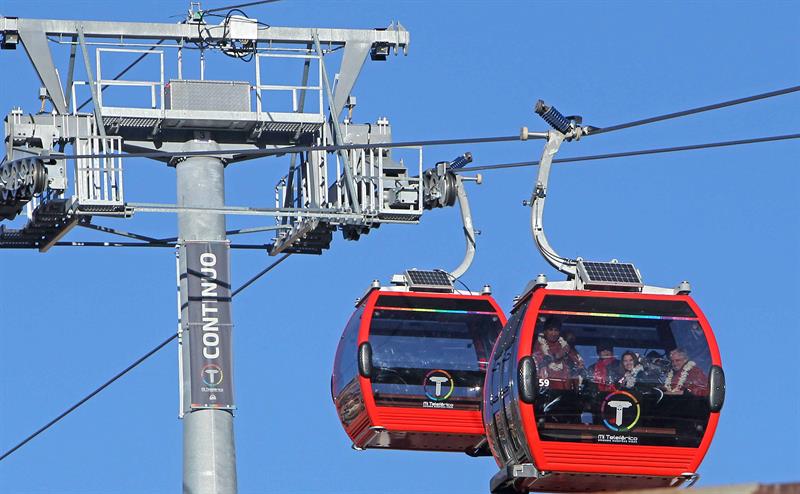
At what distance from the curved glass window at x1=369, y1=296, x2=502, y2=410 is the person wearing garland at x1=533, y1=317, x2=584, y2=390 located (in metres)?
3.92

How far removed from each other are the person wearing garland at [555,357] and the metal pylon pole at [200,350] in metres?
6.77

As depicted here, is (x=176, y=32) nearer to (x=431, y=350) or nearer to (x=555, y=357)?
(x=431, y=350)

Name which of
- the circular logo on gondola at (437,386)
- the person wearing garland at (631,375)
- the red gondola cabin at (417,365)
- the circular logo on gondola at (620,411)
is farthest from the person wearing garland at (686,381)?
the circular logo on gondola at (437,386)

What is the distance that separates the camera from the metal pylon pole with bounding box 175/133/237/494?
130 ft

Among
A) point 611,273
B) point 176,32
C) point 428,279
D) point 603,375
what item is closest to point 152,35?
point 176,32

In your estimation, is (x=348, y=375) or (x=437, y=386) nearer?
(x=437, y=386)

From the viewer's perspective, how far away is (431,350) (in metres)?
37.8

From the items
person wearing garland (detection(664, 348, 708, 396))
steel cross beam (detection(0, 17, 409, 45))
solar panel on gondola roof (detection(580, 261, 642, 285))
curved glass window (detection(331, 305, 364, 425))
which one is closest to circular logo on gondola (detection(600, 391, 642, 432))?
person wearing garland (detection(664, 348, 708, 396))

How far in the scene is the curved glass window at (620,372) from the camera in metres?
33.8

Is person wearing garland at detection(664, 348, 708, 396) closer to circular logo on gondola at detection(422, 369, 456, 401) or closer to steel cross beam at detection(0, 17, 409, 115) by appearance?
circular logo on gondola at detection(422, 369, 456, 401)

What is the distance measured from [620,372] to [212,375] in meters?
7.88

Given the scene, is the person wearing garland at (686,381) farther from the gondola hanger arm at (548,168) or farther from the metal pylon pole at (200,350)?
the metal pylon pole at (200,350)

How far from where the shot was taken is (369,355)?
37250 millimetres

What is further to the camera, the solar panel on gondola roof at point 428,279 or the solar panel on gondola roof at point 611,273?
the solar panel on gondola roof at point 428,279
